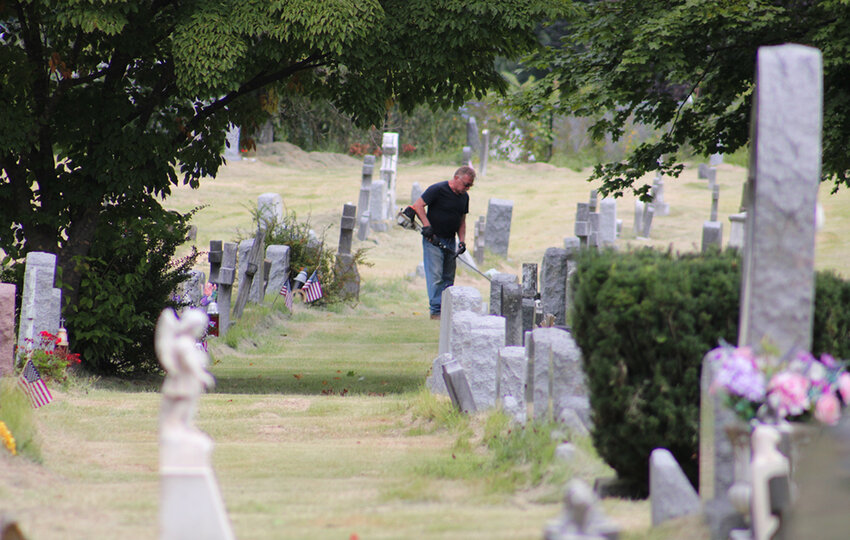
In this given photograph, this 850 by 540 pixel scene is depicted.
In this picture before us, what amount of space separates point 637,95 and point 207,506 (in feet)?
30.5

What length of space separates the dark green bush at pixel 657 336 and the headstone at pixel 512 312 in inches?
183

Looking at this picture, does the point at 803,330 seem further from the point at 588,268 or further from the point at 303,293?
the point at 303,293

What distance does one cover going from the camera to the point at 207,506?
3756 millimetres

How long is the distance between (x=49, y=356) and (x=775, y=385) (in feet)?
23.3

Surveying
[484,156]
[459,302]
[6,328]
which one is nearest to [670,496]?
[459,302]

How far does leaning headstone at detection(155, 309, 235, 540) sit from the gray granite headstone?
Result: 13494 millimetres

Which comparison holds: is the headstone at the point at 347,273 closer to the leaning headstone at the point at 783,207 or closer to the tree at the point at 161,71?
the tree at the point at 161,71

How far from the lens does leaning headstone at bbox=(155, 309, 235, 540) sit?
3742 mm

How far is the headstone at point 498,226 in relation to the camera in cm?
2406

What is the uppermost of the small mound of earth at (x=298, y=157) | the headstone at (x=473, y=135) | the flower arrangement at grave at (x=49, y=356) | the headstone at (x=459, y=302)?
the headstone at (x=473, y=135)

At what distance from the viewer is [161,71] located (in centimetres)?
1131

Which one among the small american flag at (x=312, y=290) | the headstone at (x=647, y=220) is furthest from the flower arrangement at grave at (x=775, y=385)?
the headstone at (x=647, y=220)

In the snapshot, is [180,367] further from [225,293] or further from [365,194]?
[365,194]

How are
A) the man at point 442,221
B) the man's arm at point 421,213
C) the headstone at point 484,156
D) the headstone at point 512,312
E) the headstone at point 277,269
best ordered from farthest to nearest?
the headstone at point 484,156 < the headstone at point 277,269 < the man at point 442,221 < the man's arm at point 421,213 < the headstone at point 512,312
